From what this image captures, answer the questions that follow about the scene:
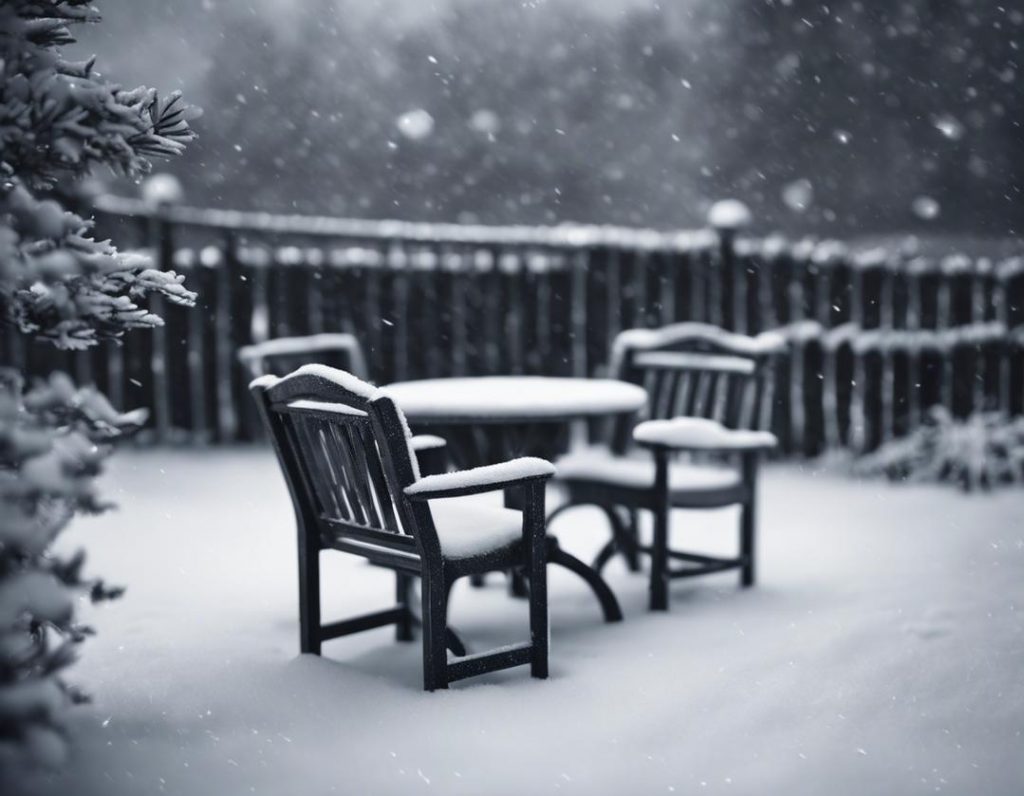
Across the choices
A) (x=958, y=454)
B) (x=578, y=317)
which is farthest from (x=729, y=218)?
(x=958, y=454)

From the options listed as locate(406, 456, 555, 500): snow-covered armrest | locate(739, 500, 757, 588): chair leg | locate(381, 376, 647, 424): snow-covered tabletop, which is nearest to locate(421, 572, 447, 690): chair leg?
locate(406, 456, 555, 500): snow-covered armrest

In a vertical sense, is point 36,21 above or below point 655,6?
below

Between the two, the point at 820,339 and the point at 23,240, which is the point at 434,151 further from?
the point at 23,240

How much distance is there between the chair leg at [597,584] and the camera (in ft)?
12.3

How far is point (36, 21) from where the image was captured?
2.57 metres

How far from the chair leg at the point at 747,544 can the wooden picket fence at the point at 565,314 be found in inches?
114

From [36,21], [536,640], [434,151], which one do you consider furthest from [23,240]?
[434,151]

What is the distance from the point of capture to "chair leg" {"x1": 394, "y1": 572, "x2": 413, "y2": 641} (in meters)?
3.83

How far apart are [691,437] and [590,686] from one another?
4.12 ft

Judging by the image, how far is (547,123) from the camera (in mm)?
16578

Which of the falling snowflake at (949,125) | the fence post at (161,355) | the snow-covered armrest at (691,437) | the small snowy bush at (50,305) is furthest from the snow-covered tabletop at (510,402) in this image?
the falling snowflake at (949,125)

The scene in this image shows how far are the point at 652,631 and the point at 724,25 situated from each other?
13718 millimetres

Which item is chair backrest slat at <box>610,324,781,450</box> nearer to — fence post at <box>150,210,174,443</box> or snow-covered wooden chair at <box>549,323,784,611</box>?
snow-covered wooden chair at <box>549,323,784,611</box>

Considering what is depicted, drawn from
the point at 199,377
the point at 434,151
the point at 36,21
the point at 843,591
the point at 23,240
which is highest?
the point at 434,151
